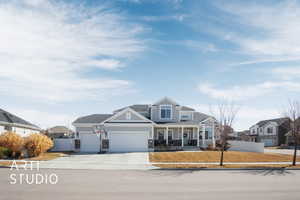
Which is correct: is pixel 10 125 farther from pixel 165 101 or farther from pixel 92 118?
pixel 165 101

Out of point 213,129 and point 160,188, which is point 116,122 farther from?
point 160,188

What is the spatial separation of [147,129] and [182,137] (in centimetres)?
509

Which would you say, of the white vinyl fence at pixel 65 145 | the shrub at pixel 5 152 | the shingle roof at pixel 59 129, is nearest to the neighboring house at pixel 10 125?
the white vinyl fence at pixel 65 145

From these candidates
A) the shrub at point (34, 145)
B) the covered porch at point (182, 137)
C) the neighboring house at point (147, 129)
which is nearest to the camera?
the shrub at point (34, 145)

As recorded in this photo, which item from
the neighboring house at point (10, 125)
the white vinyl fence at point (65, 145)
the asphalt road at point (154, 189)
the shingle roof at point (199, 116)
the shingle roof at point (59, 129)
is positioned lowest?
the shingle roof at point (59, 129)

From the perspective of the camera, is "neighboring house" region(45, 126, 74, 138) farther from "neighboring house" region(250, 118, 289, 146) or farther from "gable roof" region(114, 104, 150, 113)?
"neighboring house" region(250, 118, 289, 146)

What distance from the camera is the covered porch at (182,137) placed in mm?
34225

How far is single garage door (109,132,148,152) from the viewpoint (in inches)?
1256

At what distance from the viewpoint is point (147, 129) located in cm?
3234

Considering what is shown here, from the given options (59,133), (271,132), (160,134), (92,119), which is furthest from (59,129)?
(271,132)

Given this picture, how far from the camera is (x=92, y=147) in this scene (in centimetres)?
3238

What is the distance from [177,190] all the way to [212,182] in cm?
272

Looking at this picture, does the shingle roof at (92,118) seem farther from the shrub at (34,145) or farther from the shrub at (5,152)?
the shrub at (5,152)

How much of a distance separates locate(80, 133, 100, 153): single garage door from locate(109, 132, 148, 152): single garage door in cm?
180
